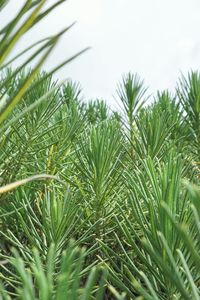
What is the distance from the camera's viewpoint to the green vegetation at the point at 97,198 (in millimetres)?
339

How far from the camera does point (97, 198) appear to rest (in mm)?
781

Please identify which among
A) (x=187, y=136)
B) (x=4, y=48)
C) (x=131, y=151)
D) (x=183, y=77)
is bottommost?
(x=4, y=48)

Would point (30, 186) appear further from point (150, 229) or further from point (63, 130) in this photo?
point (150, 229)

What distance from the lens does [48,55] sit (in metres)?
0.35

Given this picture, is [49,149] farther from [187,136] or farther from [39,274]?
[39,274]

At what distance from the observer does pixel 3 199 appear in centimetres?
78

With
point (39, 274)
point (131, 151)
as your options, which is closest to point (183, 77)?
point (131, 151)

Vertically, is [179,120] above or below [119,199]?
above

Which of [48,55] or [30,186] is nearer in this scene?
[48,55]

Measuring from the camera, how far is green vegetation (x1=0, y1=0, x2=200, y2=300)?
339mm

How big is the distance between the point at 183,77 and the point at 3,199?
24.3 inches

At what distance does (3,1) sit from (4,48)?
4 centimetres

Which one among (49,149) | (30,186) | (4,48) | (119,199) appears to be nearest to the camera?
(4,48)

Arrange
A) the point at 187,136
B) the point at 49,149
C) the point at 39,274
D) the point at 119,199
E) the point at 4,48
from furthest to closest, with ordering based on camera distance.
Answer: the point at 187,136, the point at 49,149, the point at 119,199, the point at 4,48, the point at 39,274
